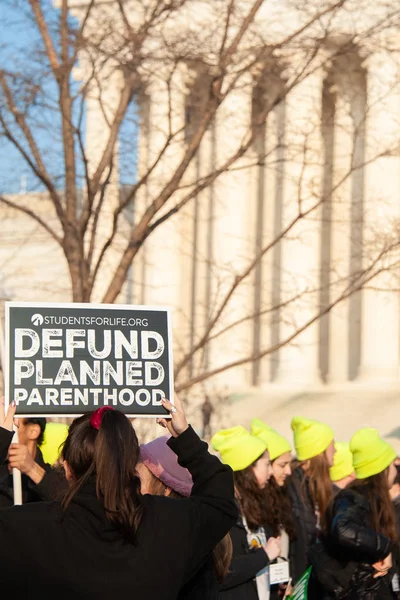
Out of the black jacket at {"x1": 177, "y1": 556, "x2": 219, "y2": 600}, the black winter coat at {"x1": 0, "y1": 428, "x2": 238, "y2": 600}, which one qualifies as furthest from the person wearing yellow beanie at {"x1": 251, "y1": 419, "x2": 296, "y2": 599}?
the black winter coat at {"x1": 0, "y1": 428, "x2": 238, "y2": 600}

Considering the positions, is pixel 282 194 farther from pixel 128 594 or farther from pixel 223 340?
pixel 128 594

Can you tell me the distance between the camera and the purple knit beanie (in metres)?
5.13

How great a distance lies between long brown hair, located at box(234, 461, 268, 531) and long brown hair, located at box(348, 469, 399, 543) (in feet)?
2.07

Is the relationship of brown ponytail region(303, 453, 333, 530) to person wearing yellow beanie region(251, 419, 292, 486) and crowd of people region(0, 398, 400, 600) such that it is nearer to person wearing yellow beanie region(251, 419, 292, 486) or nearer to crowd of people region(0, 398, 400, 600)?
person wearing yellow beanie region(251, 419, 292, 486)

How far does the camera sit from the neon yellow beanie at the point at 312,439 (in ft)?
32.4

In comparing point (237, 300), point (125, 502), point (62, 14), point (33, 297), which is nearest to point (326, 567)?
point (125, 502)

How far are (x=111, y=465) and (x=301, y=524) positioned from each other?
513cm

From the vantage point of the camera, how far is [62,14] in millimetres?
12844

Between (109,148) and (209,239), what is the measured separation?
86.7ft

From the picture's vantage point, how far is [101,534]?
4215 mm

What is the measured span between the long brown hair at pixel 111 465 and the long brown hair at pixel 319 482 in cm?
559

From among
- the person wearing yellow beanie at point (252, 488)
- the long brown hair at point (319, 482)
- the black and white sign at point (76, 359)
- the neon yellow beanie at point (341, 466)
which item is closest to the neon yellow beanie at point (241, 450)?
the person wearing yellow beanie at point (252, 488)

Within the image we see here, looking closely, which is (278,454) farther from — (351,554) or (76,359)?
(76,359)

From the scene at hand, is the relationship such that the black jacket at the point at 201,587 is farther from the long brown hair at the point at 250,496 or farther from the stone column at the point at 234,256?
the stone column at the point at 234,256
